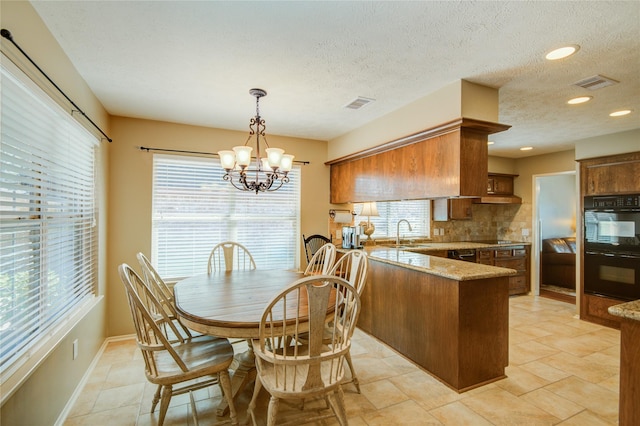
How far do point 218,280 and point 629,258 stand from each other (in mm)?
4709

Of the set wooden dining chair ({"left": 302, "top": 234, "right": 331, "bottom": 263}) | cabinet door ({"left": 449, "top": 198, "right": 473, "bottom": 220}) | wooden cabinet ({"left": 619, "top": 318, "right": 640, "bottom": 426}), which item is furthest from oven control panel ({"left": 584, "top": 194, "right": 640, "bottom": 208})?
wooden dining chair ({"left": 302, "top": 234, "right": 331, "bottom": 263})

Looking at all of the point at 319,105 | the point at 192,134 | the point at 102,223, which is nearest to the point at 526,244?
the point at 319,105

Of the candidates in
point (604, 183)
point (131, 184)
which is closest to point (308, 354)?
point (131, 184)

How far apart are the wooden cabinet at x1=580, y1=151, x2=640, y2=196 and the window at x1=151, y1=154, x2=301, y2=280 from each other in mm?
3973

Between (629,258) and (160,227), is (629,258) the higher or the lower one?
the lower one

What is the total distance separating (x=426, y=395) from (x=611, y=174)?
372cm

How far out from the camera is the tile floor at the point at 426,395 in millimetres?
2057

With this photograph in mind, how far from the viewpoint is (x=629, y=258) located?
145 inches

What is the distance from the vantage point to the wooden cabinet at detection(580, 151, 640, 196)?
12.0ft

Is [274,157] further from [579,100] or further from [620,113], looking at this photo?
[620,113]

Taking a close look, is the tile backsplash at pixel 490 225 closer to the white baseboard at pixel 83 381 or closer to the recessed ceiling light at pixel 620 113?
the recessed ceiling light at pixel 620 113

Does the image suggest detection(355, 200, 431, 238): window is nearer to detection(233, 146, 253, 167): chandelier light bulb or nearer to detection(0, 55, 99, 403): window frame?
detection(233, 146, 253, 167): chandelier light bulb

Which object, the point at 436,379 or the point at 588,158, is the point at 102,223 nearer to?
the point at 436,379

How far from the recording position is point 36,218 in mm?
1830
